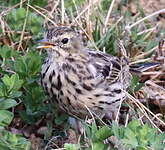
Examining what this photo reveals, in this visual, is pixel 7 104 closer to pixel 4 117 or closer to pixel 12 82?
pixel 4 117

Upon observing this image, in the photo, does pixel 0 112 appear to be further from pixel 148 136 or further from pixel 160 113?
pixel 160 113

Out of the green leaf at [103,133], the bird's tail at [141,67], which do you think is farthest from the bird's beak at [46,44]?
the bird's tail at [141,67]

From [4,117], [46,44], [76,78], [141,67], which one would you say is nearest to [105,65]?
[76,78]

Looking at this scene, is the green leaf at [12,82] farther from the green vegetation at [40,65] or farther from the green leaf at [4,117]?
the green leaf at [4,117]

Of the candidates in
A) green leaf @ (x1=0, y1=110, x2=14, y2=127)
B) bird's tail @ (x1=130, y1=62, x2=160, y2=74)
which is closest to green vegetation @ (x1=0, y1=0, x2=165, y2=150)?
green leaf @ (x1=0, y1=110, x2=14, y2=127)

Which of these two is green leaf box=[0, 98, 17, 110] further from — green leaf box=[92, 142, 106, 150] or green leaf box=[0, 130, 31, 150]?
green leaf box=[92, 142, 106, 150]

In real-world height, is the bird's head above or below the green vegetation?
above
